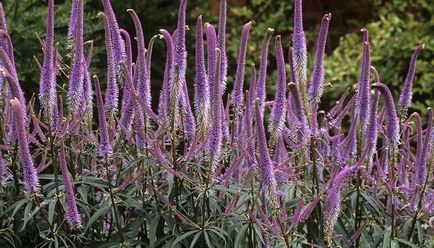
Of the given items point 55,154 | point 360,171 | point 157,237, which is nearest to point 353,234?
point 360,171

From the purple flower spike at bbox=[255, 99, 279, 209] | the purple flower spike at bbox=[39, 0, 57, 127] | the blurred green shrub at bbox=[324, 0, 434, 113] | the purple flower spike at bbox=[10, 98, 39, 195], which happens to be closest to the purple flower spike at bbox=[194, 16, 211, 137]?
the purple flower spike at bbox=[255, 99, 279, 209]

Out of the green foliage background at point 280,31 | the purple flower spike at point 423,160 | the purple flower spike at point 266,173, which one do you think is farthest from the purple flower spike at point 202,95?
the green foliage background at point 280,31

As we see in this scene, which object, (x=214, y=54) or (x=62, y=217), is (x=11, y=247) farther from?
(x=214, y=54)

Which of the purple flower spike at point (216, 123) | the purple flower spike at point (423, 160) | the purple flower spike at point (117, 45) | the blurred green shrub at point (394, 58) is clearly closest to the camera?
the purple flower spike at point (216, 123)

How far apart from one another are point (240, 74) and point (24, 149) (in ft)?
3.62

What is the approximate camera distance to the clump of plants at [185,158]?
11.1ft

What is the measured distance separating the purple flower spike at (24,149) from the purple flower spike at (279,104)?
110 cm

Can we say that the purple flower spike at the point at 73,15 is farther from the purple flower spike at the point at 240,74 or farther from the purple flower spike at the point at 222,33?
the purple flower spike at the point at 240,74

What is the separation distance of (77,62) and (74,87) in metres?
0.12

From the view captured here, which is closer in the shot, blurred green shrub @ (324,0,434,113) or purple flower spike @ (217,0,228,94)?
purple flower spike @ (217,0,228,94)

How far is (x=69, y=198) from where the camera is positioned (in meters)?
3.30

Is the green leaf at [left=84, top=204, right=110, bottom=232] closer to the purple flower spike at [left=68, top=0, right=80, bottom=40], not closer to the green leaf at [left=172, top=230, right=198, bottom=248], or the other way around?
the green leaf at [left=172, top=230, right=198, bottom=248]

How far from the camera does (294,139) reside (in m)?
3.74

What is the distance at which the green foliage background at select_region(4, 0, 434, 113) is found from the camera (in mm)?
6363
